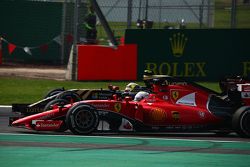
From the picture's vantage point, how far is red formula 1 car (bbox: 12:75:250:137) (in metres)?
13.5

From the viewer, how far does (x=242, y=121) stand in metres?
13.8

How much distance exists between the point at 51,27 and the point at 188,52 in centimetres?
846

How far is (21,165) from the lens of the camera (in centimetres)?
1029

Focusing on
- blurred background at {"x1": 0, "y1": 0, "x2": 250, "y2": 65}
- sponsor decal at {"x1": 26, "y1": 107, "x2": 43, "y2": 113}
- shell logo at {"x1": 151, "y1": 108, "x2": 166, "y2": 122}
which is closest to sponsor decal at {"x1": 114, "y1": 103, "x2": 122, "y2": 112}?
shell logo at {"x1": 151, "y1": 108, "x2": 166, "y2": 122}

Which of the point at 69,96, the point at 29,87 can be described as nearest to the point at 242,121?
the point at 69,96

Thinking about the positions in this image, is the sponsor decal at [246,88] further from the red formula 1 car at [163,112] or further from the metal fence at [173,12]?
the metal fence at [173,12]

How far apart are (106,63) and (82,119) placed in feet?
32.6

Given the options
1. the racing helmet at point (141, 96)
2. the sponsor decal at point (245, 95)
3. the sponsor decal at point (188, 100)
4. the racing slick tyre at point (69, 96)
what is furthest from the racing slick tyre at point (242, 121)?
the racing slick tyre at point (69, 96)

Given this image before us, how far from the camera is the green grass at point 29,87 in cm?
2027

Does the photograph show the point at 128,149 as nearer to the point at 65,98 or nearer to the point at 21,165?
the point at 21,165

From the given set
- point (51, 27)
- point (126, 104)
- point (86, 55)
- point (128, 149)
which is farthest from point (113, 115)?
point (51, 27)

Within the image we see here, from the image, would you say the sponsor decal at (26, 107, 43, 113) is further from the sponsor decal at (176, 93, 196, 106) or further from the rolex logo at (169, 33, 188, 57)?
the rolex logo at (169, 33, 188, 57)

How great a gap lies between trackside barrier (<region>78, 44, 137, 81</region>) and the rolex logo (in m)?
1.12

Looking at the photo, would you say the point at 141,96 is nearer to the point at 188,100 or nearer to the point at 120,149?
the point at 188,100
